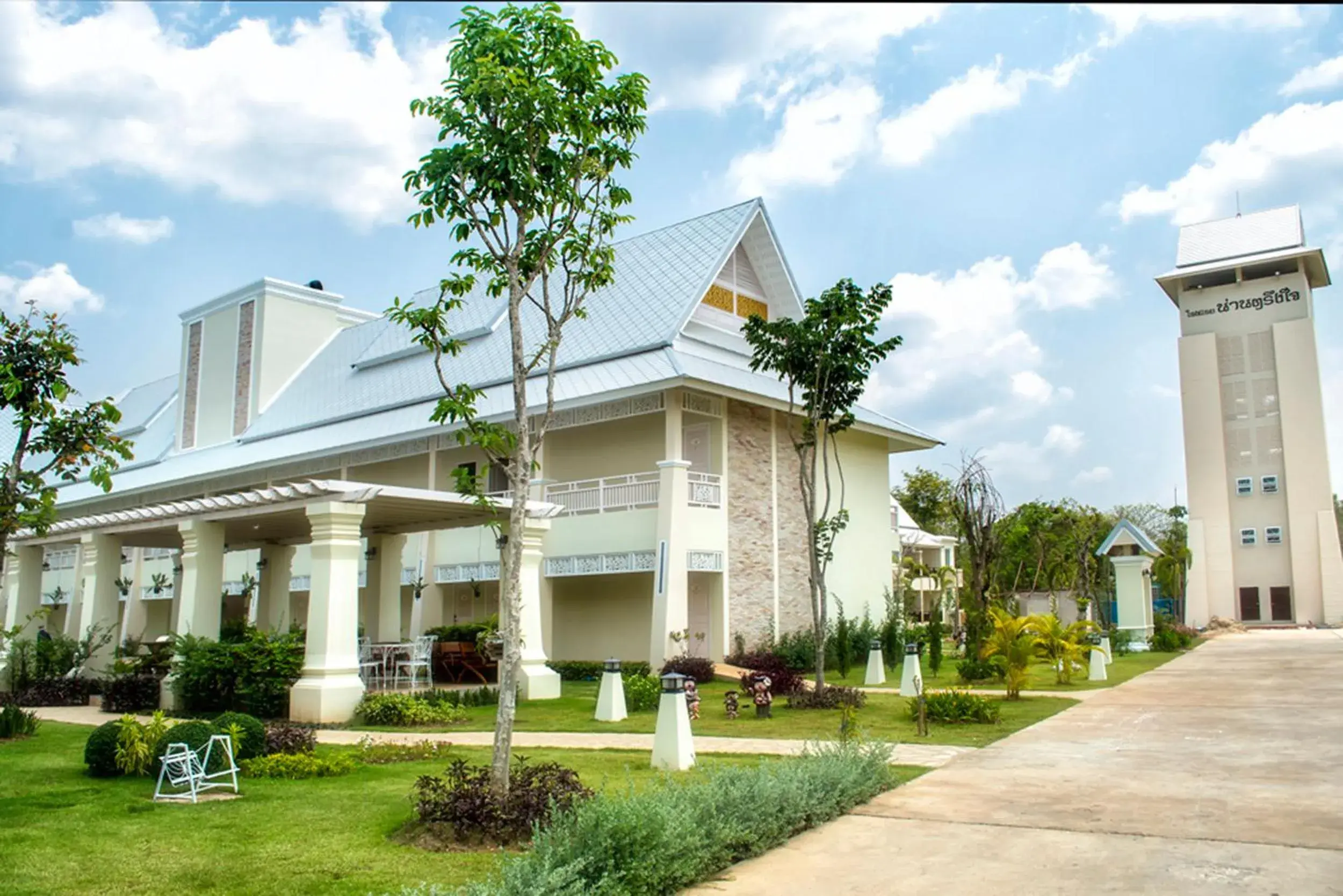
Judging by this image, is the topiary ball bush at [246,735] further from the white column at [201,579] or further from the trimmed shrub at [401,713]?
the white column at [201,579]

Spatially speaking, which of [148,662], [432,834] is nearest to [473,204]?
[432,834]

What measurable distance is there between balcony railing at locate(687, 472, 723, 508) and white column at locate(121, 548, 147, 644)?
22820 millimetres

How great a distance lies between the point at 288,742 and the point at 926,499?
5360 centimetres

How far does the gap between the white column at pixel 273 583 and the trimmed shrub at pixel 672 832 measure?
19.5 meters

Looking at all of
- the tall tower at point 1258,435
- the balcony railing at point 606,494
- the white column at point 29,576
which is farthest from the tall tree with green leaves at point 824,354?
the tall tower at point 1258,435

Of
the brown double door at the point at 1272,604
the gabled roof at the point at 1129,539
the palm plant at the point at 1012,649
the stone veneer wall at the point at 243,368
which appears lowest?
the palm plant at the point at 1012,649

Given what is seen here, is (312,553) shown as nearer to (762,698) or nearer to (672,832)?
(762,698)

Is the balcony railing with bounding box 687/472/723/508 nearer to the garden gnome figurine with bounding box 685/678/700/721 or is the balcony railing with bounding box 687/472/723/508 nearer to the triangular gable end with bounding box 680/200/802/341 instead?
the triangular gable end with bounding box 680/200/802/341

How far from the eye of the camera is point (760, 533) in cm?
2444

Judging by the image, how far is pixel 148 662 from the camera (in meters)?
18.0

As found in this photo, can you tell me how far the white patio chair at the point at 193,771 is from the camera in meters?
8.48

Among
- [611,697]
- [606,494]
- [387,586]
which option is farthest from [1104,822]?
[606,494]

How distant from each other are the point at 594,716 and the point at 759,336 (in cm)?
639

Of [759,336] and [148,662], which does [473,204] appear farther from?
[148,662]
